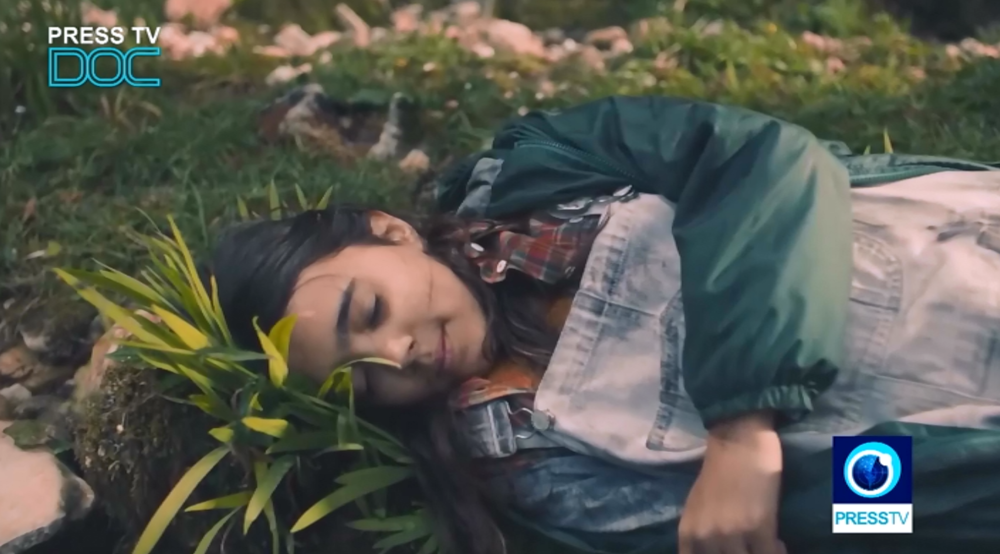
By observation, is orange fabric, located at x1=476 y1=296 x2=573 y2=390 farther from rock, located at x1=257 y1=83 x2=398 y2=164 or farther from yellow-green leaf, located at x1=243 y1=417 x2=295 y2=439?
rock, located at x1=257 y1=83 x2=398 y2=164

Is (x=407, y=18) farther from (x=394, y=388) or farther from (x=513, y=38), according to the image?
(x=394, y=388)

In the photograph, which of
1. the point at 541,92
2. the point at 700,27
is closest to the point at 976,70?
the point at 700,27

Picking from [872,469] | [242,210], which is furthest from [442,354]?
[242,210]

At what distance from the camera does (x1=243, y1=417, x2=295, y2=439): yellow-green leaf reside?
0.96 metres

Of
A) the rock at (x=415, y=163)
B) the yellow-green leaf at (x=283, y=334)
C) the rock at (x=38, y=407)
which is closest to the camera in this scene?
the yellow-green leaf at (x=283, y=334)

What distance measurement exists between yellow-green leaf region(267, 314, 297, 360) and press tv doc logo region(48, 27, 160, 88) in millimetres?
932

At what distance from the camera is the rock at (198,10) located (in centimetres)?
203

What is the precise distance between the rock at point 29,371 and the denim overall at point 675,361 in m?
0.63

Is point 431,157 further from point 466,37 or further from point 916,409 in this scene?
point 916,409

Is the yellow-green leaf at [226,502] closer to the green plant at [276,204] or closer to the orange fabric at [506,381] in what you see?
the orange fabric at [506,381]

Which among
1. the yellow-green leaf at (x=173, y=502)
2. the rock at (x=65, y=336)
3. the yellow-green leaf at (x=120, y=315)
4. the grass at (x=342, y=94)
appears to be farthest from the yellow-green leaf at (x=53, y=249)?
the yellow-green leaf at (x=173, y=502)

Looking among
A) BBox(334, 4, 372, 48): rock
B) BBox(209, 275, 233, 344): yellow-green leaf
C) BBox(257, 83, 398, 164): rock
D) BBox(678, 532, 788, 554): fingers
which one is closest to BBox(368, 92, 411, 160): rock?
BBox(257, 83, 398, 164): rock

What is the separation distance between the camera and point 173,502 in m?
0.98

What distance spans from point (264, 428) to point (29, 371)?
20.7 inches
